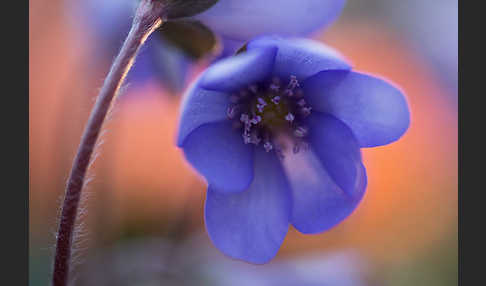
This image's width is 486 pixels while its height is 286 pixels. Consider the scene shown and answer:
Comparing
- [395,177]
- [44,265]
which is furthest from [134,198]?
[395,177]

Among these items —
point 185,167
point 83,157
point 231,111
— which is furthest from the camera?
point 185,167

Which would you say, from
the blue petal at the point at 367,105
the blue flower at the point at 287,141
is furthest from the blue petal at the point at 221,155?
the blue petal at the point at 367,105

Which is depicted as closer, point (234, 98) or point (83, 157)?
point (83, 157)

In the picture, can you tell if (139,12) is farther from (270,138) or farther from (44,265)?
(44,265)

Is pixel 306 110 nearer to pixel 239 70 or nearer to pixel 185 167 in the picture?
pixel 239 70

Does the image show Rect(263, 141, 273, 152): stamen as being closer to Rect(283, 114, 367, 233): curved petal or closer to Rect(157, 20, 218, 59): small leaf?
Rect(283, 114, 367, 233): curved petal

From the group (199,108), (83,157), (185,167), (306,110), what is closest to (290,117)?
(306,110)
